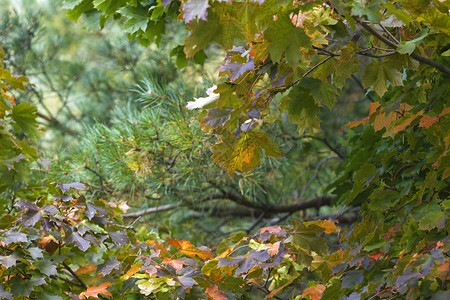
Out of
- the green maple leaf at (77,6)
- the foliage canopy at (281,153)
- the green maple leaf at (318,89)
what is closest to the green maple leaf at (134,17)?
the foliage canopy at (281,153)

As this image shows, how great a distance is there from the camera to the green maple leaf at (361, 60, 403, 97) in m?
1.00

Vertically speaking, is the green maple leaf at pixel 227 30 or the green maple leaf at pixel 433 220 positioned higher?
the green maple leaf at pixel 227 30

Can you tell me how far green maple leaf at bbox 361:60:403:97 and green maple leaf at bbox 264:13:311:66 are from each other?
220 mm

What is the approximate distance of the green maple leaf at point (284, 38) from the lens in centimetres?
84

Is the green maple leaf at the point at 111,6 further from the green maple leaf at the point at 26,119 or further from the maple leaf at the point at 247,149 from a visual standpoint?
the maple leaf at the point at 247,149

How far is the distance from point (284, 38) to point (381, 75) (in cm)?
27

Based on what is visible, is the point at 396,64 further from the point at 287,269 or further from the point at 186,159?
the point at 186,159

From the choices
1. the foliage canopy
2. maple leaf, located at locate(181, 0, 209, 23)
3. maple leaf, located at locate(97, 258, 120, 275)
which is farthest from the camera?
maple leaf, located at locate(97, 258, 120, 275)

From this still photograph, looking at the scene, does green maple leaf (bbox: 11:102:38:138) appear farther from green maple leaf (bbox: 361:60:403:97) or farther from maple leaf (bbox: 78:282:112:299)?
green maple leaf (bbox: 361:60:403:97)

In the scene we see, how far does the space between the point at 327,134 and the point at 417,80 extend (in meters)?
1.74

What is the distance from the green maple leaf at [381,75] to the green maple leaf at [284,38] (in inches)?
8.6

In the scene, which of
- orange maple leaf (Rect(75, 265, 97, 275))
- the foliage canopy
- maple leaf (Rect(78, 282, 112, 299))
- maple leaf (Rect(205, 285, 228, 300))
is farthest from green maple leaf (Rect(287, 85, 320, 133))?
orange maple leaf (Rect(75, 265, 97, 275))

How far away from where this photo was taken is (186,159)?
1973 millimetres

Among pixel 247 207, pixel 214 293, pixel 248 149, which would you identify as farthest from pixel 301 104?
pixel 247 207
